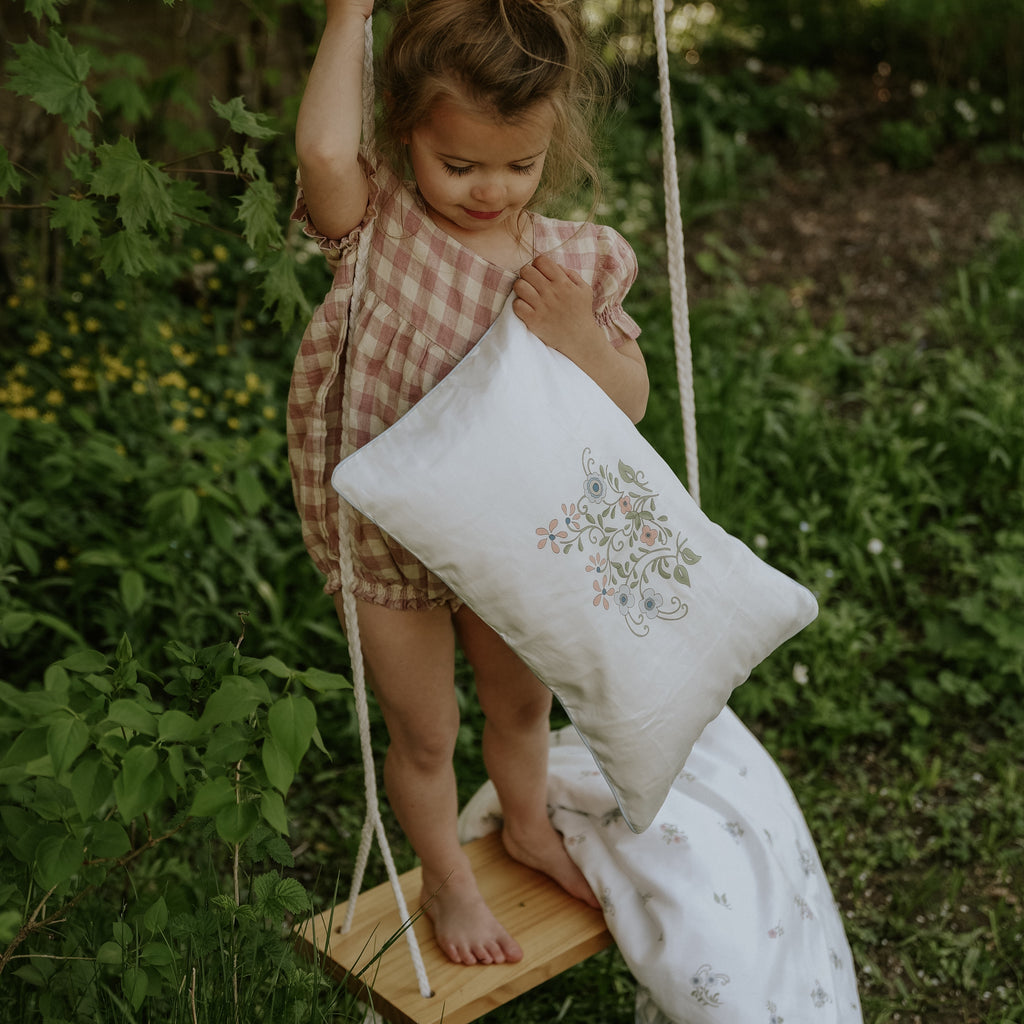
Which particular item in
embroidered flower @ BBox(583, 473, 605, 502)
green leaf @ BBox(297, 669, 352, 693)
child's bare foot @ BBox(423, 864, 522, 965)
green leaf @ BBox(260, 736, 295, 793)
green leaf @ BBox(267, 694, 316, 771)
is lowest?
child's bare foot @ BBox(423, 864, 522, 965)

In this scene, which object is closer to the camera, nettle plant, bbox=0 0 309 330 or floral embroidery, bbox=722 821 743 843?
nettle plant, bbox=0 0 309 330

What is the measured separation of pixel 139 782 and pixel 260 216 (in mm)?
909

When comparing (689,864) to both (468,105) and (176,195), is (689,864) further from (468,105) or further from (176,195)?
(176,195)

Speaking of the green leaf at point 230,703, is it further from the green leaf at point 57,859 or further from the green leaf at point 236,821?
the green leaf at point 57,859

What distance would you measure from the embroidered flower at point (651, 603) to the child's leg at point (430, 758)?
364mm

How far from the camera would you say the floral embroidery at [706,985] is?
75.0 inches

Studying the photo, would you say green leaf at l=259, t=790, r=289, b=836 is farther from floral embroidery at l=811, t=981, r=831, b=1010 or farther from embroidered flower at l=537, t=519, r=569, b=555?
floral embroidery at l=811, t=981, r=831, b=1010

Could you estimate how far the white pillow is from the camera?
58.4 inches

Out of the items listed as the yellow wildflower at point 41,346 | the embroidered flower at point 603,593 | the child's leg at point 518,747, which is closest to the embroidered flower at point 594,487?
the embroidered flower at point 603,593

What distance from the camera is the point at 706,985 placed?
6.28 ft

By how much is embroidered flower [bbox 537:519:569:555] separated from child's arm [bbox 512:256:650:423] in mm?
268

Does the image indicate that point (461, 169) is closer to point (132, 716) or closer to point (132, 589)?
point (132, 716)

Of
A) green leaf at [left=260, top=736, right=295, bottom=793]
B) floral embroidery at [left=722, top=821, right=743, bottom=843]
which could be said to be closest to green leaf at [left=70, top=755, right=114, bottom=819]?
green leaf at [left=260, top=736, right=295, bottom=793]

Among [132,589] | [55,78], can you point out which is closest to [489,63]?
[55,78]
